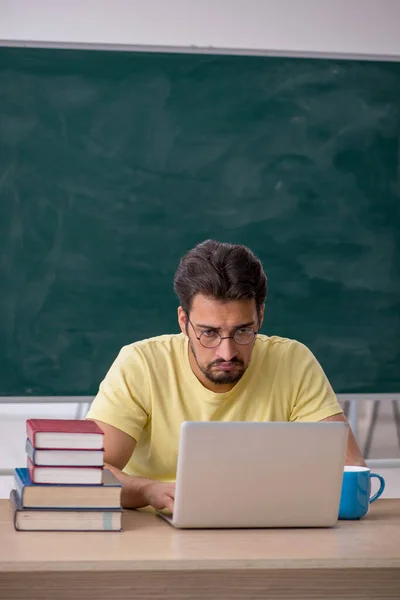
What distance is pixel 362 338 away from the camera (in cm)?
416

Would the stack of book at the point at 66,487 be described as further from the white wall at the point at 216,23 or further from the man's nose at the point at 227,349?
the white wall at the point at 216,23

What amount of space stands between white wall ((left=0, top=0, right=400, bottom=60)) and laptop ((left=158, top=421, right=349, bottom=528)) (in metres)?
2.92

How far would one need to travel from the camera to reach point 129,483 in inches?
75.5

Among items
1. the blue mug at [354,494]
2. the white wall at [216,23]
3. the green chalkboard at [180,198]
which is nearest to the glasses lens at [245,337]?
the blue mug at [354,494]

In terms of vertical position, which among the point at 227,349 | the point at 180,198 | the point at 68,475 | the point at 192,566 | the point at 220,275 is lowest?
the point at 192,566

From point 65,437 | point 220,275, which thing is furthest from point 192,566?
point 220,275

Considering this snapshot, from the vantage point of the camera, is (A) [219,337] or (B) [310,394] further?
(B) [310,394]

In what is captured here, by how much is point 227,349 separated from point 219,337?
40mm

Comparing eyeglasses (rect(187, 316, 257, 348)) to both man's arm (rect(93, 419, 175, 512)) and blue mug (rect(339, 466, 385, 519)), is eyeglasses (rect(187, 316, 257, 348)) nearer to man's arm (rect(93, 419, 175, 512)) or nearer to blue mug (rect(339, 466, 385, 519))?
man's arm (rect(93, 419, 175, 512))

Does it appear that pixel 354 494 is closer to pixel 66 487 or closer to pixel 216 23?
pixel 66 487

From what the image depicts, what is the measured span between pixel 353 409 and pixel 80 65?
6.38 ft

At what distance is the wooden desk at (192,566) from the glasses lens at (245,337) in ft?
1.88

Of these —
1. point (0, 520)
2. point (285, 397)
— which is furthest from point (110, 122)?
point (0, 520)

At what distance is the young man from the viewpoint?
84.0 inches
